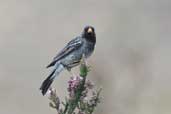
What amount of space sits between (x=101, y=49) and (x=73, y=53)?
5.86 m

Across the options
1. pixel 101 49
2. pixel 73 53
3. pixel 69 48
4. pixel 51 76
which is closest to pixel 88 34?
pixel 69 48

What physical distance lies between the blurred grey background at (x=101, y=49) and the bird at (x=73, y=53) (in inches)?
6.1

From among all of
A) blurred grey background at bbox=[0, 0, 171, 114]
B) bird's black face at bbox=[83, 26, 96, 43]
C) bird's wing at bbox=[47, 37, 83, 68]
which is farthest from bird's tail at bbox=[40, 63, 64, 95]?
bird's black face at bbox=[83, 26, 96, 43]

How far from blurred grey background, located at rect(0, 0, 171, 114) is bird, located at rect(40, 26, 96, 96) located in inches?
6.1

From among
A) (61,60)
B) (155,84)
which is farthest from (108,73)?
(155,84)

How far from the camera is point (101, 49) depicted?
14.1 meters

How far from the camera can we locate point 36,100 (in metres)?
12.9

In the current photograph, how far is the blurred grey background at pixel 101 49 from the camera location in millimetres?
8719

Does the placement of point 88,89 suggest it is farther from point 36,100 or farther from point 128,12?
point 128,12

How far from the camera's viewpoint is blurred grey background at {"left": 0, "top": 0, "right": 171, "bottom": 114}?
28.6 feet

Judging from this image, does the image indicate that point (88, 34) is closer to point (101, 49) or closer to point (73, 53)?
point (73, 53)

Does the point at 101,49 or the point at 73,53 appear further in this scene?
the point at 101,49

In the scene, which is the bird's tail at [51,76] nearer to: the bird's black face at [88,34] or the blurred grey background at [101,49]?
the blurred grey background at [101,49]

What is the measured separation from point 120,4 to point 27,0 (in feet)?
6.76
